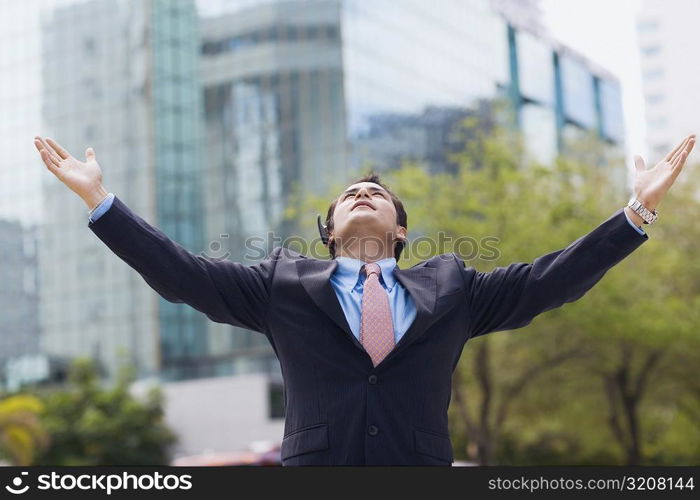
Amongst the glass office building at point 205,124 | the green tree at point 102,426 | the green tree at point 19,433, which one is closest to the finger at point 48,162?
the green tree at point 19,433

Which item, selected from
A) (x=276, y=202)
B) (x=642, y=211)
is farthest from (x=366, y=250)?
(x=276, y=202)

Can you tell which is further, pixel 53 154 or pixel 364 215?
pixel 364 215

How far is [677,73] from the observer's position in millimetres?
88875

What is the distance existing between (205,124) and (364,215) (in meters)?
39.4

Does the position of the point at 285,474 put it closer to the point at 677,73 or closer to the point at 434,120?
the point at 434,120

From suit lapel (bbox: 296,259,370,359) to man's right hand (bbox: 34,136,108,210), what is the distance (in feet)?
2.46

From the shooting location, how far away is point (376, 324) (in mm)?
3496

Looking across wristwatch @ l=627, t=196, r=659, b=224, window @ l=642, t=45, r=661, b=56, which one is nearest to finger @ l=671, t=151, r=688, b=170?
wristwatch @ l=627, t=196, r=659, b=224

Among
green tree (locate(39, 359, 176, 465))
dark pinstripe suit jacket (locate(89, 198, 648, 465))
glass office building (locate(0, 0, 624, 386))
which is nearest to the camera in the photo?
dark pinstripe suit jacket (locate(89, 198, 648, 465))

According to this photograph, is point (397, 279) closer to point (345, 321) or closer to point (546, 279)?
point (345, 321)

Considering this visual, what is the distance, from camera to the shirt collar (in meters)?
3.72

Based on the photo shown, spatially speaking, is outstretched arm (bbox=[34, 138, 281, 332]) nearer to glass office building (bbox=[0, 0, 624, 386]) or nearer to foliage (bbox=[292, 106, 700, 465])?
foliage (bbox=[292, 106, 700, 465])

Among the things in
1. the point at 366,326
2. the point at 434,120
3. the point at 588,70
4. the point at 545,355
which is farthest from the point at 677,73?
the point at 366,326

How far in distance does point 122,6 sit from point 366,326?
145ft
